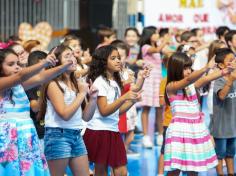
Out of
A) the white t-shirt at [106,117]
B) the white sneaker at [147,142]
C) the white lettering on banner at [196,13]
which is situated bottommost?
the white sneaker at [147,142]

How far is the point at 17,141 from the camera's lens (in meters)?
5.43

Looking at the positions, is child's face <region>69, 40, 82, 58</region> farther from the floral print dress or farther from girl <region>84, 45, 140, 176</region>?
the floral print dress

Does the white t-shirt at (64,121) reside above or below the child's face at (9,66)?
below

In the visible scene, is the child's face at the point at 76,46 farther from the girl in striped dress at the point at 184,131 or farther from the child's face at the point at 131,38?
the child's face at the point at 131,38

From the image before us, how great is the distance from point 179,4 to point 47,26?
2587mm

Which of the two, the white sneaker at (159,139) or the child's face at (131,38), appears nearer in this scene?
the white sneaker at (159,139)

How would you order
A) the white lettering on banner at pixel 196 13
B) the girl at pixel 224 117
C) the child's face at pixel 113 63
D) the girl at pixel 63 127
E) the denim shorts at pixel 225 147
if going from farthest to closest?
the white lettering on banner at pixel 196 13, the denim shorts at pixel 225 147, the girl at pixel 224 117, the child's face at pixel 113 63, the girl at pixel 63 127

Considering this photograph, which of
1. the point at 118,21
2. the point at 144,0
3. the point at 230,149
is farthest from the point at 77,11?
the point at 230,149

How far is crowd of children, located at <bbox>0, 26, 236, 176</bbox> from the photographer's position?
214 inches

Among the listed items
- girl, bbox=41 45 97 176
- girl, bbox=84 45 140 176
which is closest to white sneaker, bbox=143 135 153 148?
girl, bbox=84 45 140 176

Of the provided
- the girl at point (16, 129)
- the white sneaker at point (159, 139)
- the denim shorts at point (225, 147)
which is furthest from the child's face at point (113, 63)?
the white sneaker at point (159, 139)

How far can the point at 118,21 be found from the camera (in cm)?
1656

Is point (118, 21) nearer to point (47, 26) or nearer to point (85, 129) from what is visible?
point (47, 26)

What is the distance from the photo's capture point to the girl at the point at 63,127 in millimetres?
5961
